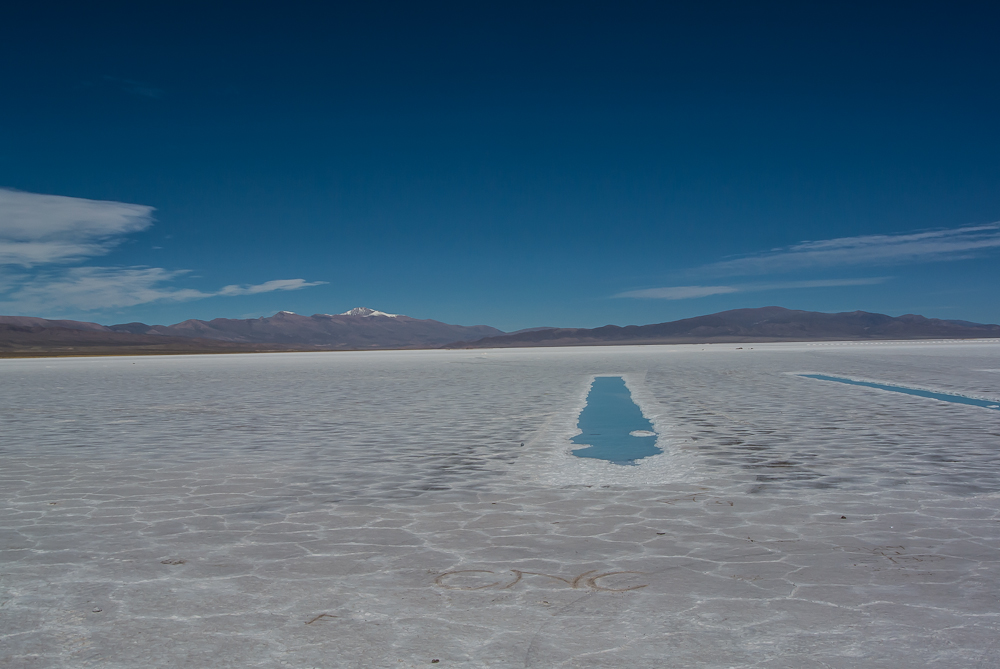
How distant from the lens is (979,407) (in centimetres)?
1310

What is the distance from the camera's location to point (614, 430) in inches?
434

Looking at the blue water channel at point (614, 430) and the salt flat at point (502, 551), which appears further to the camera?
the blue water channel at point (614, 430)

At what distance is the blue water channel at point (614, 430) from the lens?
345 inches

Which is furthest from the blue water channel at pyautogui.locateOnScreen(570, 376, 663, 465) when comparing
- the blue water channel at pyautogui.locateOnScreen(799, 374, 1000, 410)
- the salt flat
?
the blue water channel at pyautogui.locateOnScreen(799, 374, 1000, 410)

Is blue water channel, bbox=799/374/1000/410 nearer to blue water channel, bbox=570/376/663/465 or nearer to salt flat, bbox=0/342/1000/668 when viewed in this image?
salt flat, bbox=0/342/1000/668

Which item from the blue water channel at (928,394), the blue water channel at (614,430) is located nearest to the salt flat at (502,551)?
the blue water channel at (614,430)

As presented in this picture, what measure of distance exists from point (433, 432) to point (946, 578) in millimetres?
7631

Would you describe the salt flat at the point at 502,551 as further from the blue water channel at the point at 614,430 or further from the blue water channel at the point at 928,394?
the blue water channel at the point at 928,394

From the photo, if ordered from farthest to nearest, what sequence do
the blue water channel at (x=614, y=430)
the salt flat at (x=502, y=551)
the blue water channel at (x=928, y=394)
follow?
the blue water channel at (x=928, y=394), the blue water channel at (x=614, y=430), the salt flat at (x=502, y=551)

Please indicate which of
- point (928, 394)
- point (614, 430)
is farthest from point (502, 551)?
point (928, 394)

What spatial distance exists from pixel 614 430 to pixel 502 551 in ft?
21.4

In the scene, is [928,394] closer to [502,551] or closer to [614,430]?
[614,430]

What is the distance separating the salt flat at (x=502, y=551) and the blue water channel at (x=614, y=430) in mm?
360

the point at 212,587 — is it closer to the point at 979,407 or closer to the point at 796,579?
the point at 796,579
